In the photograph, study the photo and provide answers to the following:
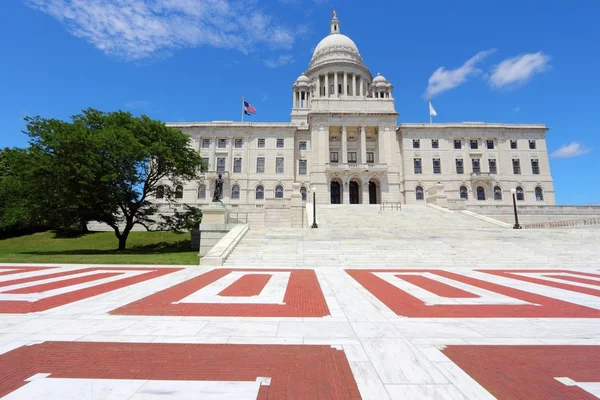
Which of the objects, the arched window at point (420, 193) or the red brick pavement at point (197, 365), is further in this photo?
the arched window at point (420, 193)

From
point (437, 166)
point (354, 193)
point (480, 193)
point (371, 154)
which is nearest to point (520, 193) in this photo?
point (480, 193)

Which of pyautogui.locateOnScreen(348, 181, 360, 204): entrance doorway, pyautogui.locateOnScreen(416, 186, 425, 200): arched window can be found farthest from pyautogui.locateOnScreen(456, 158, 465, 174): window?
pyautogui.locateOnScreen(348, 181, 360, 204): entrance doorway

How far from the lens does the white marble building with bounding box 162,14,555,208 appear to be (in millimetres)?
47031

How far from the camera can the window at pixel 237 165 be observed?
49.7 meters

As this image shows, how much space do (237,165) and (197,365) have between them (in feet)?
157

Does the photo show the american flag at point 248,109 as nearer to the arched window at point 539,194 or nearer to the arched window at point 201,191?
the arched window at point 201,191

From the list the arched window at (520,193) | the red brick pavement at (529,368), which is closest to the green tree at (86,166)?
the red brick pavement at (529,368)

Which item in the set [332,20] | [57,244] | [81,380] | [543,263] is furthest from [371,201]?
[332,20]

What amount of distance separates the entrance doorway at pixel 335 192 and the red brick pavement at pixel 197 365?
43.5m

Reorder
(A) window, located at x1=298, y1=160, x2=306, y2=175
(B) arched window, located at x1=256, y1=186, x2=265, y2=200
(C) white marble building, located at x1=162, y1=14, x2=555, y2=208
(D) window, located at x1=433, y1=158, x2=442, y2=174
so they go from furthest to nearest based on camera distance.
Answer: (A) window, located at x1=298, y1=160, x2=306, y2=175, (D) window, located at x1=433, y1=158, x2=442, y2=174, (B) arched window, located at x1=256, y1=186, x2=265, y2=200, (C) white marble building, located at x1=162, y1=14, x2=555, y2=208

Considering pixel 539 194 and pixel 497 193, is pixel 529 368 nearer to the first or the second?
pixel 497 193

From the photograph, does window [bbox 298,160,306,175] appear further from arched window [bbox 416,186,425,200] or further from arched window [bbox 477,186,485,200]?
arched window [bbox 477,186,485,200]

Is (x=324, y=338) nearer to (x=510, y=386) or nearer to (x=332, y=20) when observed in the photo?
(x=510, y=386)

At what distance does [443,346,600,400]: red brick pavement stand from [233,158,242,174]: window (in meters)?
47.8
